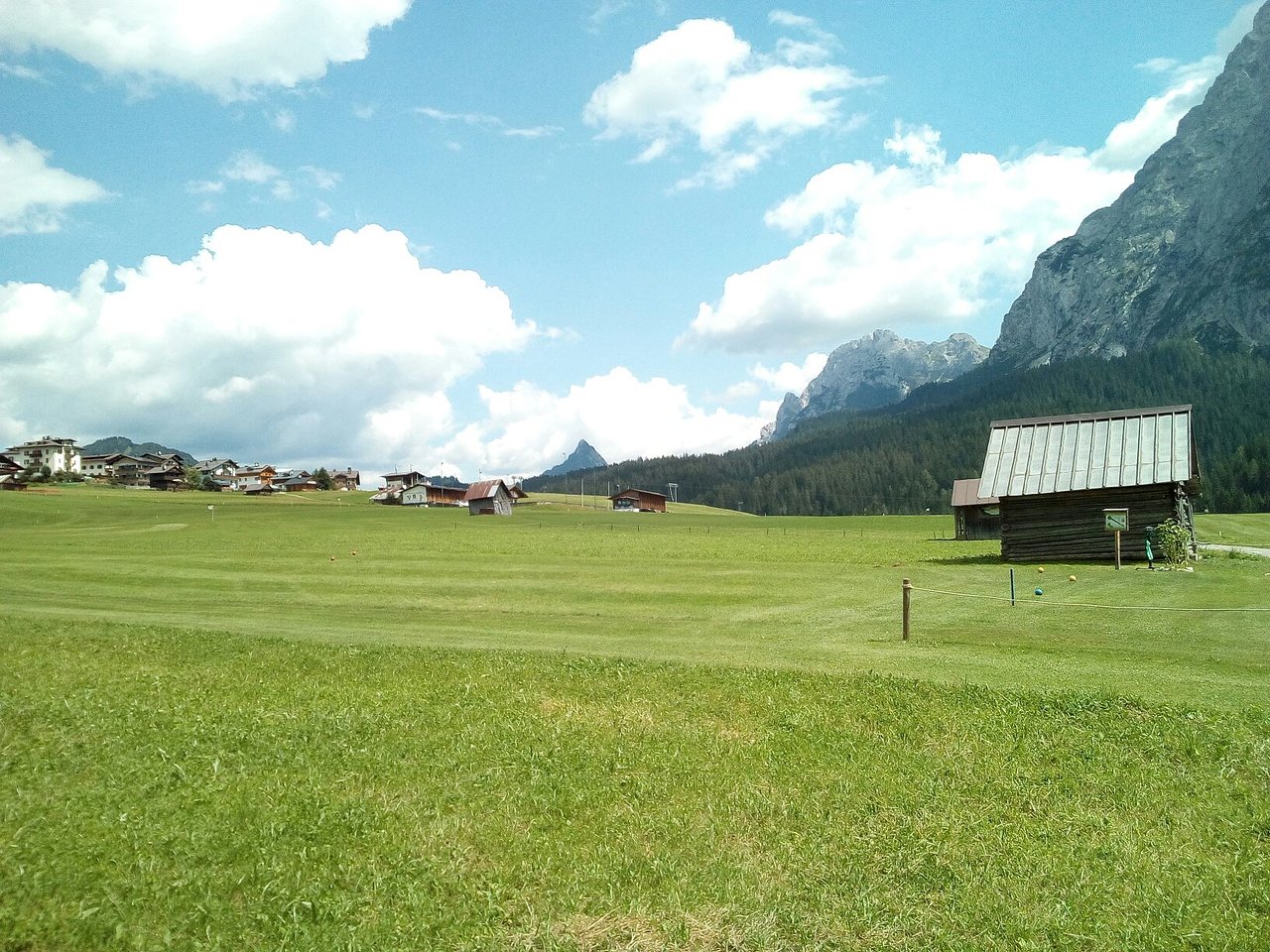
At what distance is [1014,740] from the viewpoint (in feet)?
37.7

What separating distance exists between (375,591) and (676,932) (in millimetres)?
25452

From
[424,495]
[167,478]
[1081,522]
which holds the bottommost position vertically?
[1081,522]

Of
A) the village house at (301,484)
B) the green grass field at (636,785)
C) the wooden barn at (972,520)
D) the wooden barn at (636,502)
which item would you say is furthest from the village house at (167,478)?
the green grass field at (636,785)

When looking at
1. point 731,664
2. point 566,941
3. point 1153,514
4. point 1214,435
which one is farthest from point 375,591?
point 1214,435

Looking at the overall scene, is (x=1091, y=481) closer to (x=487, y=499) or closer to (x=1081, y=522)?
(x=1081, y=522)

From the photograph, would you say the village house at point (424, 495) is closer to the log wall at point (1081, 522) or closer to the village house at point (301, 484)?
the village house at point (301, 484)

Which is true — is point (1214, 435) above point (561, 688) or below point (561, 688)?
above

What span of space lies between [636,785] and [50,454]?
713 feet

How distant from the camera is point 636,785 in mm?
10023

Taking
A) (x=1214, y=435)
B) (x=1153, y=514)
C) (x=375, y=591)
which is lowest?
(x=375, y=591)

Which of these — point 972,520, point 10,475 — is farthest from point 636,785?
point 10,475

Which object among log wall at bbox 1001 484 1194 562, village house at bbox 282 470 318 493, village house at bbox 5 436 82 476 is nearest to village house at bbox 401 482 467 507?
village house at bbox 282 470 318 493

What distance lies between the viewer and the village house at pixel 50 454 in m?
184

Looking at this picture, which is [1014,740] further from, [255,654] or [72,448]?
[72,448]
